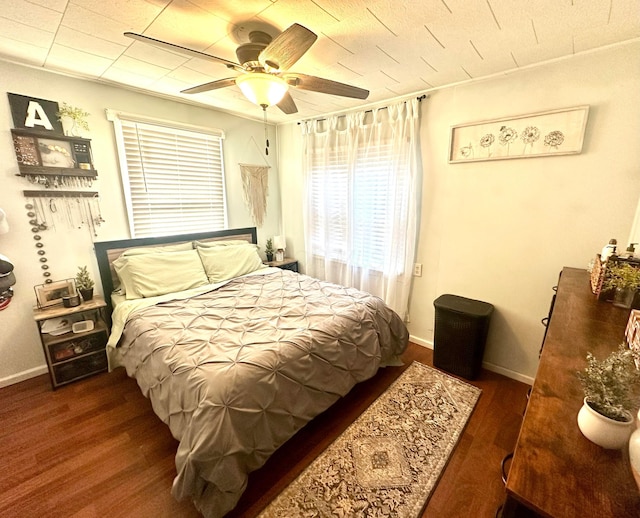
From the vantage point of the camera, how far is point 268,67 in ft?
4.85

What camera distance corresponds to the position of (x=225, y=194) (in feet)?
11.1

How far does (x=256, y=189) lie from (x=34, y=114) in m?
2.05

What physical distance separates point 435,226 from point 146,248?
2834mm

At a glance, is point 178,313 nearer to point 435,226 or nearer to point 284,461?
point 284,461

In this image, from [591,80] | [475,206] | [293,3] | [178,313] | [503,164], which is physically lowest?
[178,313]

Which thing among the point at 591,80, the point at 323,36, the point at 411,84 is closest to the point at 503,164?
the point at 591,80

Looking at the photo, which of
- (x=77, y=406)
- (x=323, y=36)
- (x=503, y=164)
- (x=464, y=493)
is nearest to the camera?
(x=464, y=493)

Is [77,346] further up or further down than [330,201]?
further down

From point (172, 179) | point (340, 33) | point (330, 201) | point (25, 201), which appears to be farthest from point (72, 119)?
point (330, 201)

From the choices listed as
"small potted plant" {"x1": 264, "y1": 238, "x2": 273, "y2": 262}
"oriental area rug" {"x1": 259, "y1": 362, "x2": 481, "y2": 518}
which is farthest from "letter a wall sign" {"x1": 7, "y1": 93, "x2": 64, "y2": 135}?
"oriental area rug" {"x1": 259, "y1": 362, "x2": 481, "y2": 518}

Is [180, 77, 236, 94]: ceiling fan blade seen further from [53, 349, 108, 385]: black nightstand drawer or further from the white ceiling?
[53, 349, 108, 385]: black nightstand drawer

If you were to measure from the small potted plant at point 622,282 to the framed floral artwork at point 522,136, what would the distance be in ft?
3.35

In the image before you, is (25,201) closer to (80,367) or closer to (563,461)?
(80,367)

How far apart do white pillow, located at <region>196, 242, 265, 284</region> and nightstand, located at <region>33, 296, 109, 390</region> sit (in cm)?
92
